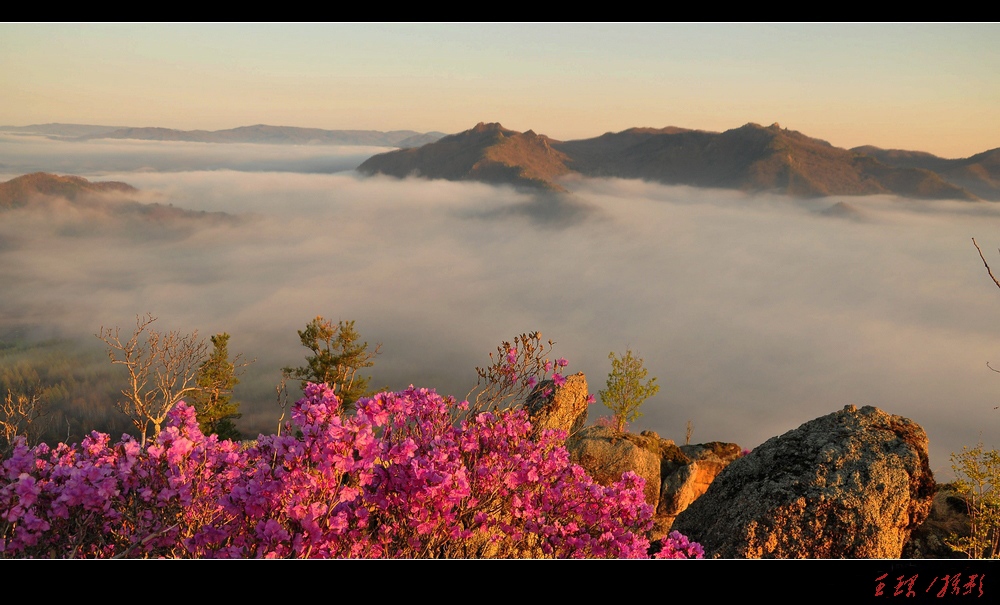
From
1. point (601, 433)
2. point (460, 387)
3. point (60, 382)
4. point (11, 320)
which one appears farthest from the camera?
point (11, 320)

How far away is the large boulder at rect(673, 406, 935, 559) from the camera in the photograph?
23.2 ft

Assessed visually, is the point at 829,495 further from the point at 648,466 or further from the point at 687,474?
the point at 687,474

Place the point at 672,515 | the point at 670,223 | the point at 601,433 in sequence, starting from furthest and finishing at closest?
the point at 670,223 < the point at 601,433 < the point at 672,515

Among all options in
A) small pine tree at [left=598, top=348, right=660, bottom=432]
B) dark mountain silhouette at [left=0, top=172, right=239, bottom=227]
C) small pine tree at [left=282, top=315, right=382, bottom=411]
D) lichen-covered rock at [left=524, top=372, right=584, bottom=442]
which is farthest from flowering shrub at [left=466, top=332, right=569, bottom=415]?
dark mountain silhouette at [left=0, top=172, right=239, bottom=227]

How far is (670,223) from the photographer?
186 metres

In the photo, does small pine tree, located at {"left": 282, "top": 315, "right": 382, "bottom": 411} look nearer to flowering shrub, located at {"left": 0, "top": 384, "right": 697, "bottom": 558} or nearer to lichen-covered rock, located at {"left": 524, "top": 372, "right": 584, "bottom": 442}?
lichen-covered rock, located at {"left": 524, "top": 372, "right": 584, "bottom": 442}

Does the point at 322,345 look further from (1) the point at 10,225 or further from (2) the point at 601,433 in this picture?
(1) the point at 10,225

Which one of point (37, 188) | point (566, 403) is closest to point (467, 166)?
point (37, 188)

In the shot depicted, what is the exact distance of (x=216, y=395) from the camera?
1270 inches

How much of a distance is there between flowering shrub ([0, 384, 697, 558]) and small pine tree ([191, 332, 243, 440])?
29395 mm

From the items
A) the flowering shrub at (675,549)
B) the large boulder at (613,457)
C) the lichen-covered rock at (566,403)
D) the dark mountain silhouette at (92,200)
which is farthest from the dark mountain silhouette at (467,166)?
the flowering shrub at (675,549)

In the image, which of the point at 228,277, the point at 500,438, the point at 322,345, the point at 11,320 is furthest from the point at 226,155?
the point at 500,438
